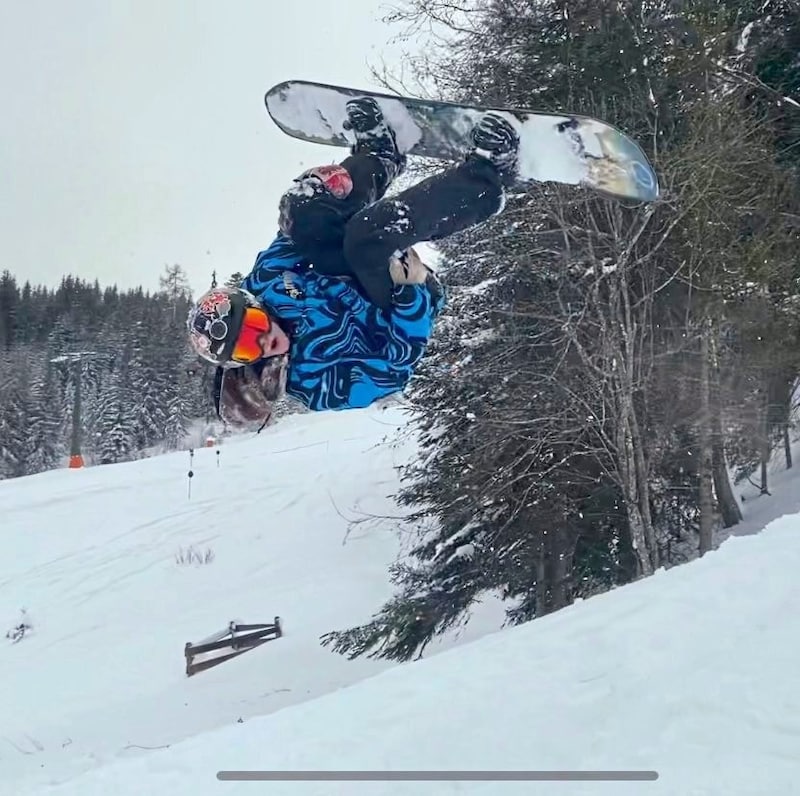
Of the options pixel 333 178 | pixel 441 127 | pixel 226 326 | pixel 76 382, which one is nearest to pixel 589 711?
pixel 226 326

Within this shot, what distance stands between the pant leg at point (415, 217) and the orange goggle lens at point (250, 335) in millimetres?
442

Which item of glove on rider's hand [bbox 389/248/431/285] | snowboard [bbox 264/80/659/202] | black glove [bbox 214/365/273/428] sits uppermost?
snowboard [bbox 264/80/659/202]

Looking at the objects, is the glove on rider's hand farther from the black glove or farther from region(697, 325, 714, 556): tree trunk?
region(697, 325, 714, 556): tree trunk

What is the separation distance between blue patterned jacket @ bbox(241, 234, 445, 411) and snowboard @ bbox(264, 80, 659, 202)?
0.97 meters

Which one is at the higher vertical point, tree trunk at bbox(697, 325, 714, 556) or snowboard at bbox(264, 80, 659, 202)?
snowboard at bbox(264, 80, 659, 202)

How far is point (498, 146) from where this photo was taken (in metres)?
3.78

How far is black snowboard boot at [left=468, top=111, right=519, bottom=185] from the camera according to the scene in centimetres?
372

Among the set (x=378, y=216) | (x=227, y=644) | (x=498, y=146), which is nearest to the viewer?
(x=378, y=216)

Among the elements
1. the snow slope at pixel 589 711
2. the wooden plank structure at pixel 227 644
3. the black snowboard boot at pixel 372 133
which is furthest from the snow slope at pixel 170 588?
the black snowboard boot at pixel 372 133

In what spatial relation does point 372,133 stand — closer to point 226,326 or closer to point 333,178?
point 333,178

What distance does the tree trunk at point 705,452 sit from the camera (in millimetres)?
7637

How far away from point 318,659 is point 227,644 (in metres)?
1.43

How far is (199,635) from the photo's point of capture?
475 inches

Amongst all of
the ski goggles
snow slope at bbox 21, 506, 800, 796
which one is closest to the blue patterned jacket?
the ski goggles
